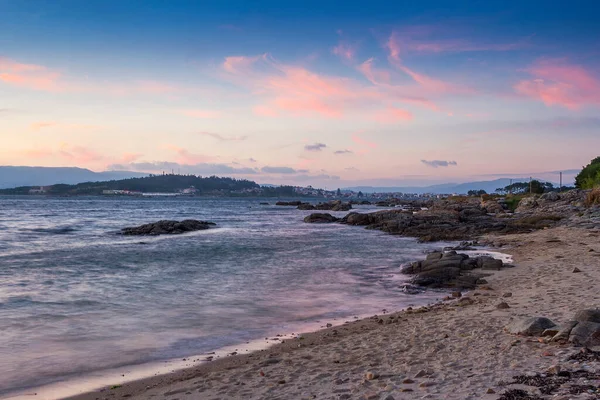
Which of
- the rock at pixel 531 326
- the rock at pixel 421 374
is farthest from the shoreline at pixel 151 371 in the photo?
the rock at pixel 531 326

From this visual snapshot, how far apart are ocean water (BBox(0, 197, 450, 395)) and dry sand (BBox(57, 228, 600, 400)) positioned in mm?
1697

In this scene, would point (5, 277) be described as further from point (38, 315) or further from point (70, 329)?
point (70, 329)

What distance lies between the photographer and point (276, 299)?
55.1 ft

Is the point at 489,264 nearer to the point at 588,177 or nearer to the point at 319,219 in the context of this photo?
the point at 319,219

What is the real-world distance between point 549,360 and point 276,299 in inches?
409

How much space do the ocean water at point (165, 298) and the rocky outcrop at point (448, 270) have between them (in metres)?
1.09

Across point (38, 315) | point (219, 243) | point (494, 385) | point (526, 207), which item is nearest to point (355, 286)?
point (38, 315)

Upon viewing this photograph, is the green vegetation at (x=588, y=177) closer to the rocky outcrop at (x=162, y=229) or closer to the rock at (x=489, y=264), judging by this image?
the rocky outcrop at (x=162, y=229)

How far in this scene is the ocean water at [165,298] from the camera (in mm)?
10805

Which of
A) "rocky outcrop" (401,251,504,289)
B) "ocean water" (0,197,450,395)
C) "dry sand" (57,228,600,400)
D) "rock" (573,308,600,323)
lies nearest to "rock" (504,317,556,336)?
"dry sand" (57,228,600,400)

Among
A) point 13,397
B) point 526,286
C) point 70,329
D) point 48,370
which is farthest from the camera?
point 526,286

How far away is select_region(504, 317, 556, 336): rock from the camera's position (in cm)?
913

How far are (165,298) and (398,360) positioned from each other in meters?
10.8

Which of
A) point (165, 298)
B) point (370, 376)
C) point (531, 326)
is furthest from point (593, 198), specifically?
point (370, 376)
